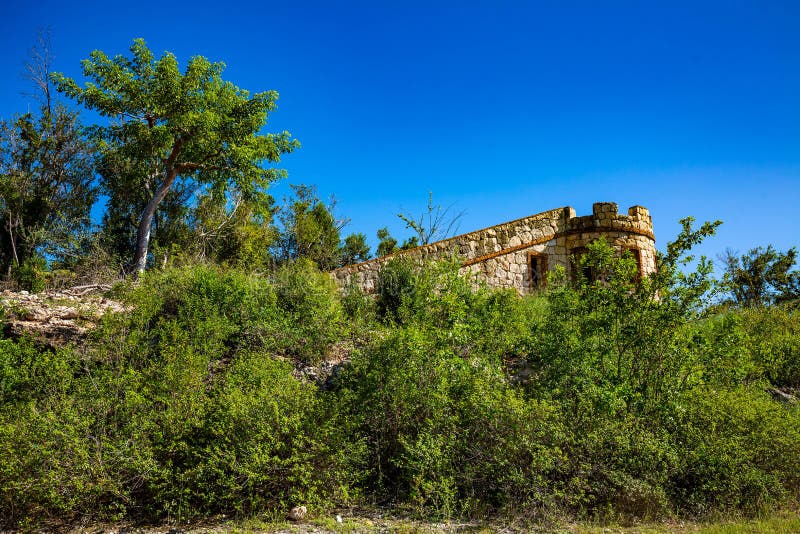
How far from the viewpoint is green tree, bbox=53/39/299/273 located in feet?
56.3

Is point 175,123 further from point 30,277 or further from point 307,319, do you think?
point 307,319

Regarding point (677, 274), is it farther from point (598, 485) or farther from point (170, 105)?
point (170, 105)

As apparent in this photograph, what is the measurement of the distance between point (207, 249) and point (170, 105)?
539 centimetres

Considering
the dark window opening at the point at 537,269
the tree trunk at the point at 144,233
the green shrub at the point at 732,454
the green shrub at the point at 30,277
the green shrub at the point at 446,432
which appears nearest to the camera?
the green shrub at the point at 446,432

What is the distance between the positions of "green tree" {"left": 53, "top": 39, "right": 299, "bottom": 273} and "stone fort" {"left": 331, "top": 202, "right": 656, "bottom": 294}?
812 centimetres

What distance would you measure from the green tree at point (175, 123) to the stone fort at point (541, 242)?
8.12 metres

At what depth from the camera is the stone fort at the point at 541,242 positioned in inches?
593

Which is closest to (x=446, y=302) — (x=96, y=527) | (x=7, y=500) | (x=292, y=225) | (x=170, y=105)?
(x=96, y=527)

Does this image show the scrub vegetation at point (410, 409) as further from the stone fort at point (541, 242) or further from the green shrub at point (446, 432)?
the stone fort at point (541, 242)

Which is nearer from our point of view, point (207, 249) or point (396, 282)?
point (396, 282)

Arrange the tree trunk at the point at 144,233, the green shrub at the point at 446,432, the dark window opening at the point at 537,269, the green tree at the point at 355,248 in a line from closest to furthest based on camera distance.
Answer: the green shrub at the point at 446,432, the dark window opening at the point at 537,269, the tree trunk at the point at 144,233, the green tree at the point at 355,248

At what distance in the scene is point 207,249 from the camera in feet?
66.3

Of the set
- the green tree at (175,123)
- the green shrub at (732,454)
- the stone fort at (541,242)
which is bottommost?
the green shrub at (732,454)

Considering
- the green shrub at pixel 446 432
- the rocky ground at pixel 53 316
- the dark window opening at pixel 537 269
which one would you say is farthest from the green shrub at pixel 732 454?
the dark window opening at pixel 537 269
